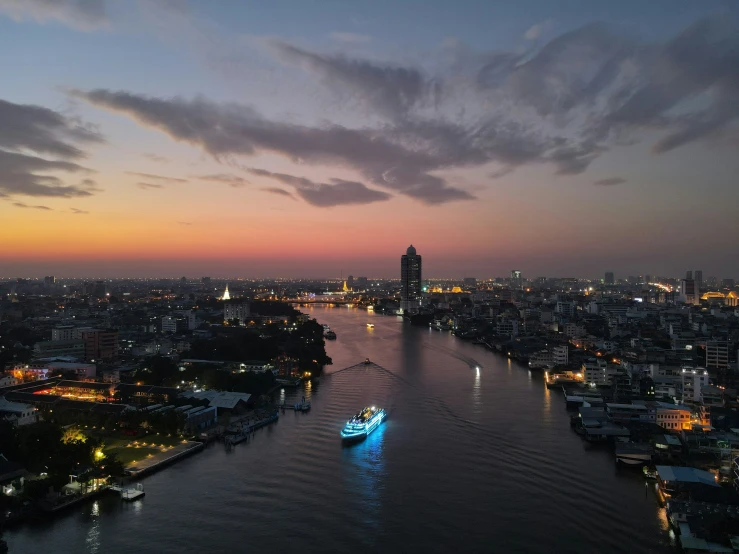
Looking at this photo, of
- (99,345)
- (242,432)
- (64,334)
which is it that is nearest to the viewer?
(242,432)

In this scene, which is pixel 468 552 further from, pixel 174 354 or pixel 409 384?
pixel 174 354

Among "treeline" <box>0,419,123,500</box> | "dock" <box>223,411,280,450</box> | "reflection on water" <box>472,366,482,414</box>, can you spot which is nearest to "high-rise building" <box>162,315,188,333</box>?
"reflection on water" <box>472,366,482,414</box>

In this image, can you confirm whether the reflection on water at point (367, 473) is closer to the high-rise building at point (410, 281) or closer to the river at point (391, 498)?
the river at point (391, 498)

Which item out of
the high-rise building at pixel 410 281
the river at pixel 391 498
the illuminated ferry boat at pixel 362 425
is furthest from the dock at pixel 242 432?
the high-rise building at pixel 410 281

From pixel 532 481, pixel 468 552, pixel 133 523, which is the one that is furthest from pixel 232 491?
pixel 532 481

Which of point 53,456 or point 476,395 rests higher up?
point 53,456

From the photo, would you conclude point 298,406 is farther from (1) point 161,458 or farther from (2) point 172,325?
(2) point 172,325

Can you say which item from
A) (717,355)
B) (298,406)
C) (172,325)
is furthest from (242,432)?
(172,325)

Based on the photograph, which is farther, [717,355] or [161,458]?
[717,355]
